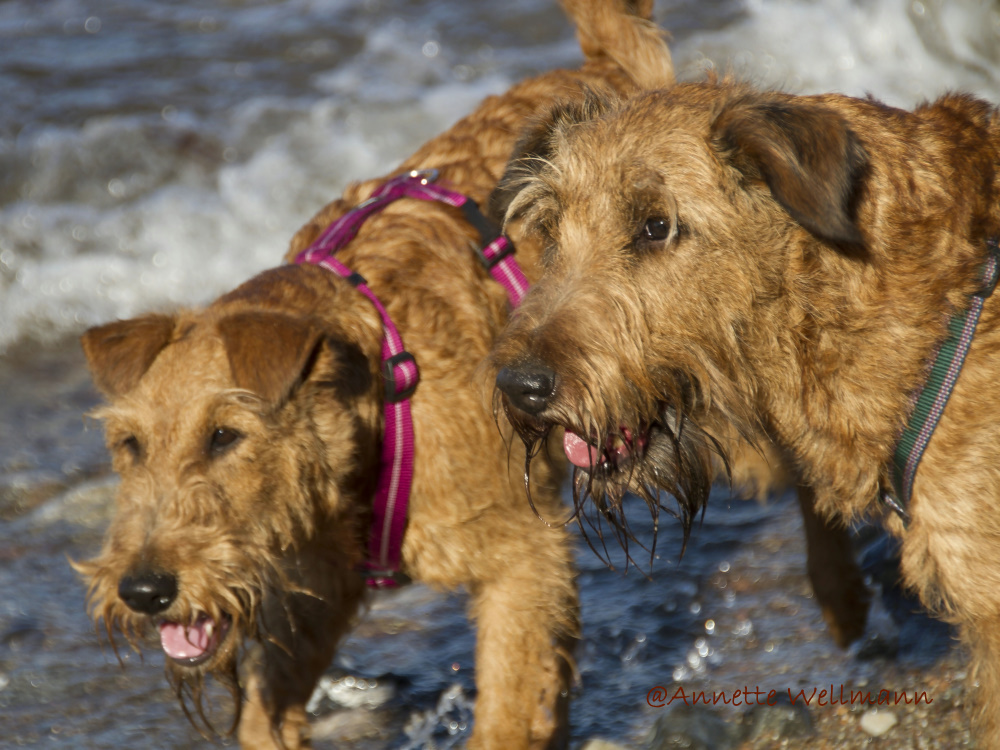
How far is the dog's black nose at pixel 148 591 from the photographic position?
10.7ft

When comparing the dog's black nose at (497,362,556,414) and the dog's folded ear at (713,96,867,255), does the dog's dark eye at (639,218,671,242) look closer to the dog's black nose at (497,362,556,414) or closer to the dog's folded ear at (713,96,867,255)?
the dog's folded ear at (713,96,867,255)

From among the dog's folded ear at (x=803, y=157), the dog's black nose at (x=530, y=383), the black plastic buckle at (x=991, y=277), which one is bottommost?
the dog's black nose at (x=530, y=383)

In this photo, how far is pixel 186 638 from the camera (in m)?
3.47

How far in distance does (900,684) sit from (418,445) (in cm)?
208

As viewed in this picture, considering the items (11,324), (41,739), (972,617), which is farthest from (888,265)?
(11,324)

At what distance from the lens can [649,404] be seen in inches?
125

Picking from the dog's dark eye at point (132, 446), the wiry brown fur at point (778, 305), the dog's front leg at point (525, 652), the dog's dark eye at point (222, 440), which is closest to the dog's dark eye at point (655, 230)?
the wiry brown fur at point (778, 305)

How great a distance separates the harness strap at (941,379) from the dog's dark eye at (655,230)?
35.0 inches

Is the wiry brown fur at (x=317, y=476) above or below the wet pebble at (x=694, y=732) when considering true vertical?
above

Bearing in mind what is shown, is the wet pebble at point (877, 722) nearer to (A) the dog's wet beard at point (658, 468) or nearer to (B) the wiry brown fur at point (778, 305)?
(B) the wiry brown fur at point (778, 305)

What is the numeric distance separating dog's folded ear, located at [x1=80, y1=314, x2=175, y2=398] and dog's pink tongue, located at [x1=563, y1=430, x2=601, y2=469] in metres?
1.45

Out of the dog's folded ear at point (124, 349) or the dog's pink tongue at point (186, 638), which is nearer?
the dog's pink tongue at point (186, 638)

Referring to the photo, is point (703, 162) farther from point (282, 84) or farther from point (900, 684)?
point (282, 84)

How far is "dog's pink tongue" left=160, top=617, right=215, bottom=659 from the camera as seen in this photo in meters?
3.45
